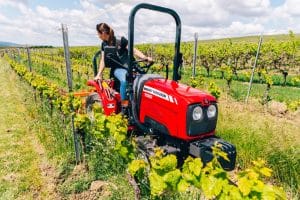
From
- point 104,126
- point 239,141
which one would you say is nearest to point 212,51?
point 239,141

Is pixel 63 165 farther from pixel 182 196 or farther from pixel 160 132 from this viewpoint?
pixel 182 196

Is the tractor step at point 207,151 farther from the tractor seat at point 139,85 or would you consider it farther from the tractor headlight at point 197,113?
the tractor seat at point 139,85

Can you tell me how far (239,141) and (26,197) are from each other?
3.38 metres

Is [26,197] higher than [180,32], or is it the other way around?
[180,32]

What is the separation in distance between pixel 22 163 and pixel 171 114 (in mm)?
2612

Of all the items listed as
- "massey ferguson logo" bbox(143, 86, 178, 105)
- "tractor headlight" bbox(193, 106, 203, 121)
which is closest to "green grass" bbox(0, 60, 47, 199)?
"massey ferguson logo" bbox(143, 86, 178, 105)

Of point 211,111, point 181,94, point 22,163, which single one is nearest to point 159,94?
point 181,94

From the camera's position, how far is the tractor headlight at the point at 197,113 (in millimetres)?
3726

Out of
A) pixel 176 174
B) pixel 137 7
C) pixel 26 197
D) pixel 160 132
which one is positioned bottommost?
pixel 26 197

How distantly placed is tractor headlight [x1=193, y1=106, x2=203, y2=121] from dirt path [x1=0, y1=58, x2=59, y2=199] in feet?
6.55

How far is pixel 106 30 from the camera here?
4961 millimetres

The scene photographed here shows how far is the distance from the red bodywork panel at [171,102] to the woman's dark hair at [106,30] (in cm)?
119

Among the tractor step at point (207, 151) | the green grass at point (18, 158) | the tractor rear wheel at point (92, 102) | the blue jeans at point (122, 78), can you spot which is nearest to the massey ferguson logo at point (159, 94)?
the blue jeans at point (122, 78)

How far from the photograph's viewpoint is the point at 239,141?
5.21 m
